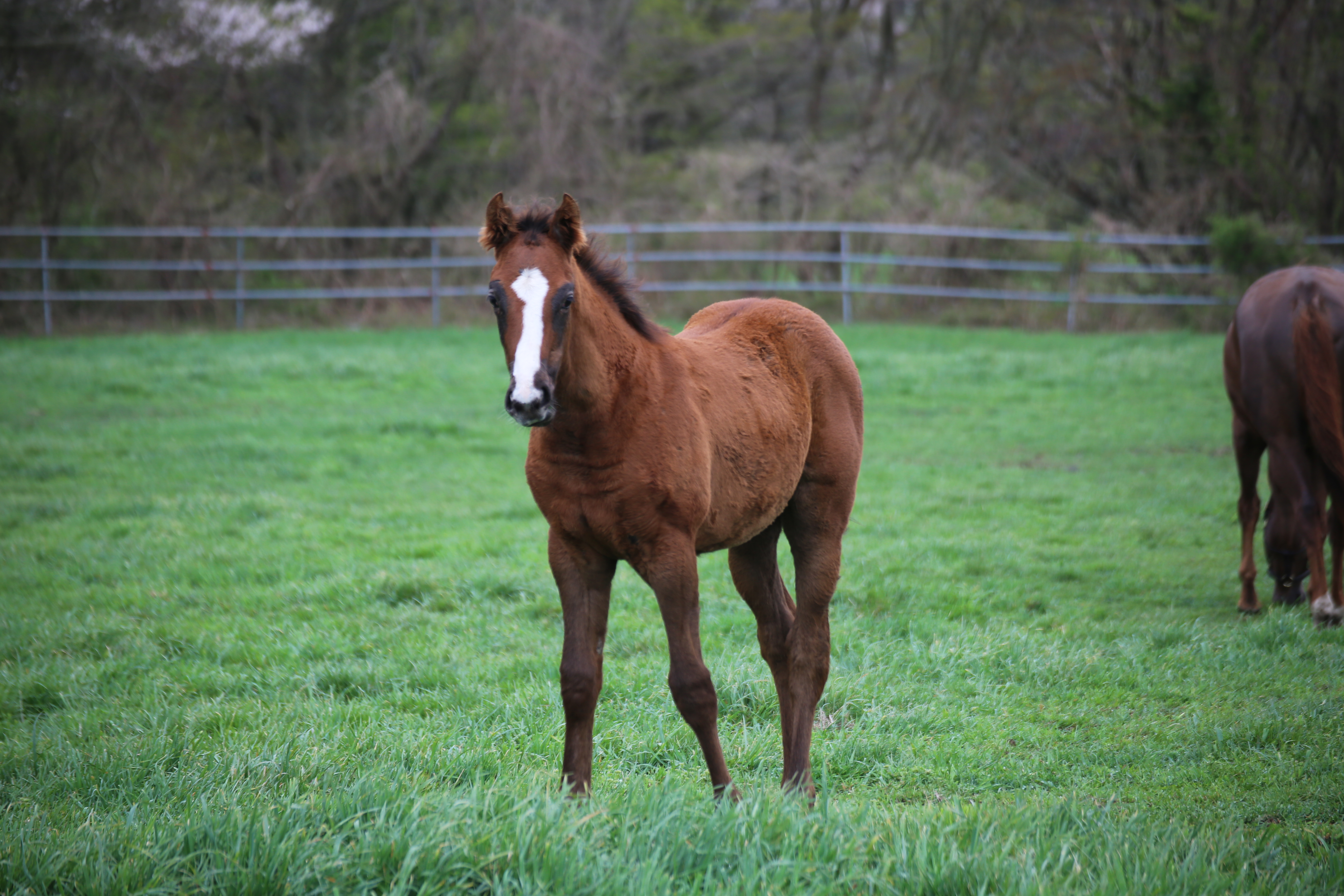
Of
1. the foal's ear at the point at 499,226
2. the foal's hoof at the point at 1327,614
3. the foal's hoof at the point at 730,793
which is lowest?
the foal's hoof at the point at 1327,614

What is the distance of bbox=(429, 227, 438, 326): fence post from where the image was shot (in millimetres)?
17844

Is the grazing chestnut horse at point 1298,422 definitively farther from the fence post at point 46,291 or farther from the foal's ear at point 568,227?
the fence post at point 46,291

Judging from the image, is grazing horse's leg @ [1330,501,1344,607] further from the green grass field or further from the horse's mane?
the horse's mane

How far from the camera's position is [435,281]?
18.0 m

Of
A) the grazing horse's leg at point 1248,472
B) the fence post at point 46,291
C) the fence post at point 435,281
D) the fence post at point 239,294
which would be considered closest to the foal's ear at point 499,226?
the grazing horse's leg at point 1248,472

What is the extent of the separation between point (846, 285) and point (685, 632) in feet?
49.5

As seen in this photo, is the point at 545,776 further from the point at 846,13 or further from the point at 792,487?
the point at 846,13

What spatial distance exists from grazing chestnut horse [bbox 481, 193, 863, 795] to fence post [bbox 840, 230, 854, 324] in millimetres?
14188

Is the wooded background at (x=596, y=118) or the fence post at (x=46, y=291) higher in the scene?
the wooded background at (x=596, y=118)

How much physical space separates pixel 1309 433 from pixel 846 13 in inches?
778

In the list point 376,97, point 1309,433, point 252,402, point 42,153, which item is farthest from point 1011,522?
point 42,153

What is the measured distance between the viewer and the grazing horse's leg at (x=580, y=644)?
3.30 m

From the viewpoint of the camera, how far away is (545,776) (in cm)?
356

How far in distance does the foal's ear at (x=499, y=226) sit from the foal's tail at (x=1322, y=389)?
16.6ft
